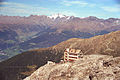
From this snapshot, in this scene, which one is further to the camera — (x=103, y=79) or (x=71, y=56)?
(x=71, y=56)

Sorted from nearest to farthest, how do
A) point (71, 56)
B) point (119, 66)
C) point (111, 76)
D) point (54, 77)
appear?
point (111, 76) → point (119, 66) → point (54, 77) → point (71, 56)

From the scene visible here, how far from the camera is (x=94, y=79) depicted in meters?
41.9

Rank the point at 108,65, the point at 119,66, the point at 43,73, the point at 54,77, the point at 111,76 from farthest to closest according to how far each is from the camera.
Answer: the point at 43,73, the point at 54,77, the point at 108,65, the point at 119,66, the point at 111,76

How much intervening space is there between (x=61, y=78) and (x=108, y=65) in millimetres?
14629

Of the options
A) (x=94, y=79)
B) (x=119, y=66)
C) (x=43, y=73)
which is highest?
(x=119, y=66)

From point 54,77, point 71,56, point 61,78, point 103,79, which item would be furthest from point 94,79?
point 71,56

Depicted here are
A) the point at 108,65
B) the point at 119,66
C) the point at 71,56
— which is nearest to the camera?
the point at 119,66

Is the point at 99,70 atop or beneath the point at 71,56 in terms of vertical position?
atop

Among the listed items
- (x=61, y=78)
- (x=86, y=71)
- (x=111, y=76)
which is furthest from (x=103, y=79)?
(x=61, y=78)

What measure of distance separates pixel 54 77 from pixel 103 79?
16.5 meters

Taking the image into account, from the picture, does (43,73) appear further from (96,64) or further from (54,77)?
(96,64)

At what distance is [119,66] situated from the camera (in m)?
43.3

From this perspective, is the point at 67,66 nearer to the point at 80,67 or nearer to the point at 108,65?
the point at 80,67

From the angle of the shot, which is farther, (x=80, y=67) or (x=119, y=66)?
(x=80, y=67)
